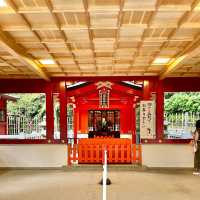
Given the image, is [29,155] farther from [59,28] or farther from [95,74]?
[59,28]

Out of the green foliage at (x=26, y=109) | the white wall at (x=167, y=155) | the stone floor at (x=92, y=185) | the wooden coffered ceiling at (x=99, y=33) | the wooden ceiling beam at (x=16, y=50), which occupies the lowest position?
the stone floor at (x=92, y=185)

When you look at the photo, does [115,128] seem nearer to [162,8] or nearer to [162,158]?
[162,158]

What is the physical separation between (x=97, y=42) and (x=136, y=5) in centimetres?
216

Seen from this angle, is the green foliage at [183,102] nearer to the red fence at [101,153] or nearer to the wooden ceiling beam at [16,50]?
the red fence at [101,153]

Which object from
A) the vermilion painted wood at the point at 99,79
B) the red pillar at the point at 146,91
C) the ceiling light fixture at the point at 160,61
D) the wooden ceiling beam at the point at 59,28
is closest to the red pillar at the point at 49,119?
the vermilion painted wood at the point at 99,79

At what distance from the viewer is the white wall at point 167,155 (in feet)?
34.2

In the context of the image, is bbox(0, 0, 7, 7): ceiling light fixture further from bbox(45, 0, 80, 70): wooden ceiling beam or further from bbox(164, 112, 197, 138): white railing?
bbox(164, 112, 197, 138): white railing

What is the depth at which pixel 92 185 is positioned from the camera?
310 inches

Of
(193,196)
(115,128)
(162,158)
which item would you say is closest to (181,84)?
(162,158)

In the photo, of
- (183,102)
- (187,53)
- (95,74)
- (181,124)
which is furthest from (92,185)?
(183,102)

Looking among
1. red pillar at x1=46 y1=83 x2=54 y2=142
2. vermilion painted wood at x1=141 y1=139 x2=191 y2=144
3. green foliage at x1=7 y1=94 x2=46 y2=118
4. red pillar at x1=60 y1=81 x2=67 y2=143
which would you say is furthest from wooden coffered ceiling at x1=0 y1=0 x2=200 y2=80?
green foliage at x1=7 y1=94 x2=46 y2=118

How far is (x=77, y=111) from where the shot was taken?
17734 millimetres

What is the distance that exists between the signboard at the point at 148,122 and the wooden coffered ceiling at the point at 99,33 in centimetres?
176

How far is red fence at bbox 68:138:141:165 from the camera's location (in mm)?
10555
